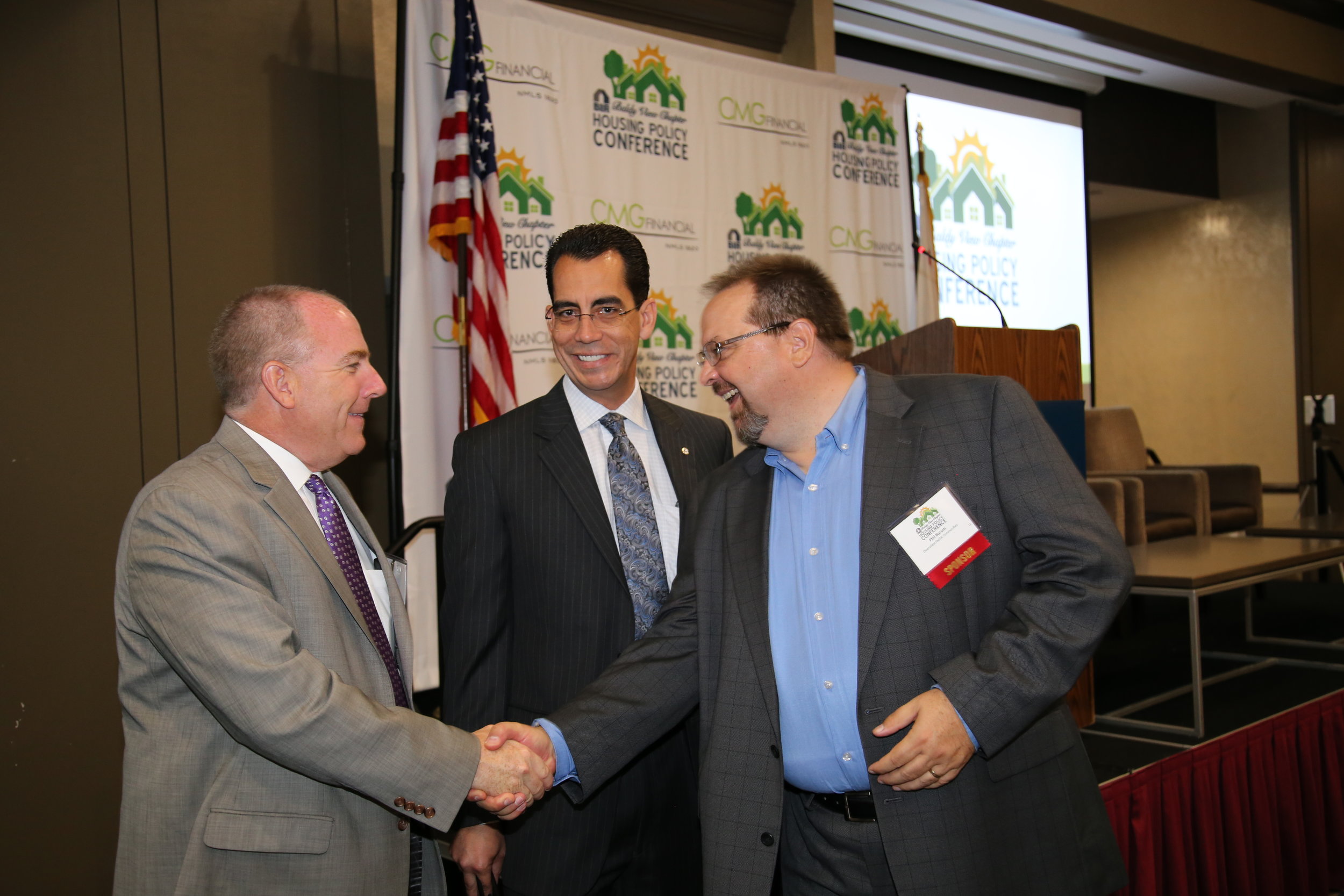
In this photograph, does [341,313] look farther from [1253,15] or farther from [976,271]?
[1253,15]

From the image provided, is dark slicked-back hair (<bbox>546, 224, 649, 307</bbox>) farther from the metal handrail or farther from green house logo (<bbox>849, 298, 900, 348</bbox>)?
green house logo (<bbox>849, 298, 900, 348</bbox>)

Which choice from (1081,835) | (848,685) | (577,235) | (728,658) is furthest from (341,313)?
(1081,835)

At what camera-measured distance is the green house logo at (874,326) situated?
5.62 meters

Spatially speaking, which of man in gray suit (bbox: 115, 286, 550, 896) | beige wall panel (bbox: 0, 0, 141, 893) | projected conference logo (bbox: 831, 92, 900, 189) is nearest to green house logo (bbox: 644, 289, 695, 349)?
projected conference logo (bbox: 831, 92, 900, 189)

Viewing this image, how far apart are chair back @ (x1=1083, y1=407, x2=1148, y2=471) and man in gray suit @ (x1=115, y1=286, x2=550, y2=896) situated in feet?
21.7

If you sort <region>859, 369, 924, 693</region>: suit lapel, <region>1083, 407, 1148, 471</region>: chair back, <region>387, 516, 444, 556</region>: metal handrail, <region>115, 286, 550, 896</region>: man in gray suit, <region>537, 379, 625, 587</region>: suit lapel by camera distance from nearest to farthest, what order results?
<region>115, 286, 550, 896</region>: man in gray suit, <region>859, 369, 924, 693</region>: suit lapel, <region>537, 379, 625, 587</region>: suit lapel, <region>387, 516, 444, 556</region>: metal handrail, <region>1083, 407, 1148, 471</region>: chair back

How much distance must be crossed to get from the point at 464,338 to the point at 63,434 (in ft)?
4.65

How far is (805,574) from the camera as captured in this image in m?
1.74

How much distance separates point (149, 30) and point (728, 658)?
332 centimetres

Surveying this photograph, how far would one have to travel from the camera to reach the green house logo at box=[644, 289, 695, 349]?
4.82m

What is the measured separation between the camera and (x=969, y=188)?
292 inches

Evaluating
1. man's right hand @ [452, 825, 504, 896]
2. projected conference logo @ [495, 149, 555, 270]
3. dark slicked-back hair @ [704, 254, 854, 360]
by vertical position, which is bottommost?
man's right hand @ [452, 825, 504, 896]

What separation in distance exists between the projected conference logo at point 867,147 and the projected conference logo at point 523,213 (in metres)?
2.02

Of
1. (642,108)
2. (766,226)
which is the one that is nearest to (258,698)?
(642,108)
